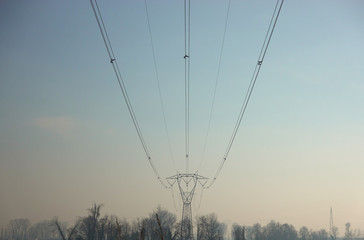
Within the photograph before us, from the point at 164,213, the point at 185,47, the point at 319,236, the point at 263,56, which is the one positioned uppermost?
the point at 185,47

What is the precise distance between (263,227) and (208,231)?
79154 millimetres

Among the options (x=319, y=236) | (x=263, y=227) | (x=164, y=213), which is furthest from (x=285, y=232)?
(x=164, y=213)

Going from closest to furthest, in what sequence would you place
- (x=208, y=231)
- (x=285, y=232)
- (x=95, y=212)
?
1. (x=95, y=212)
2. (x=208, y=231)
3. (x=285, y=232)

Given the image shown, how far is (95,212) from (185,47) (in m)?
66.7

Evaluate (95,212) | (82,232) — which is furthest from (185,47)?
(82,232)

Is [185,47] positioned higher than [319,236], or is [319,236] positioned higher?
[185,47]

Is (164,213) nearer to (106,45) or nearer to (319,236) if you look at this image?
(319,236)

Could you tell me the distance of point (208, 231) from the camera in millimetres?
103875

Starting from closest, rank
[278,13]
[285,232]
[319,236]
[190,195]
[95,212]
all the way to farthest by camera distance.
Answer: [278,13] → [190,195] → [95,212] → [285,232] → [319,236]

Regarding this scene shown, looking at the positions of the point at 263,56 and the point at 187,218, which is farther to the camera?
the point at 187,218

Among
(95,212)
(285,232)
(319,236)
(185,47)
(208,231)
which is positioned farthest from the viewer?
(319,236)

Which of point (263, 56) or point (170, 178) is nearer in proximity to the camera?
point (263, 56)

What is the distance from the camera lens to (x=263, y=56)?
17.5 meters

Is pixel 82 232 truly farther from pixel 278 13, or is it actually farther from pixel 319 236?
pixel 319 236
